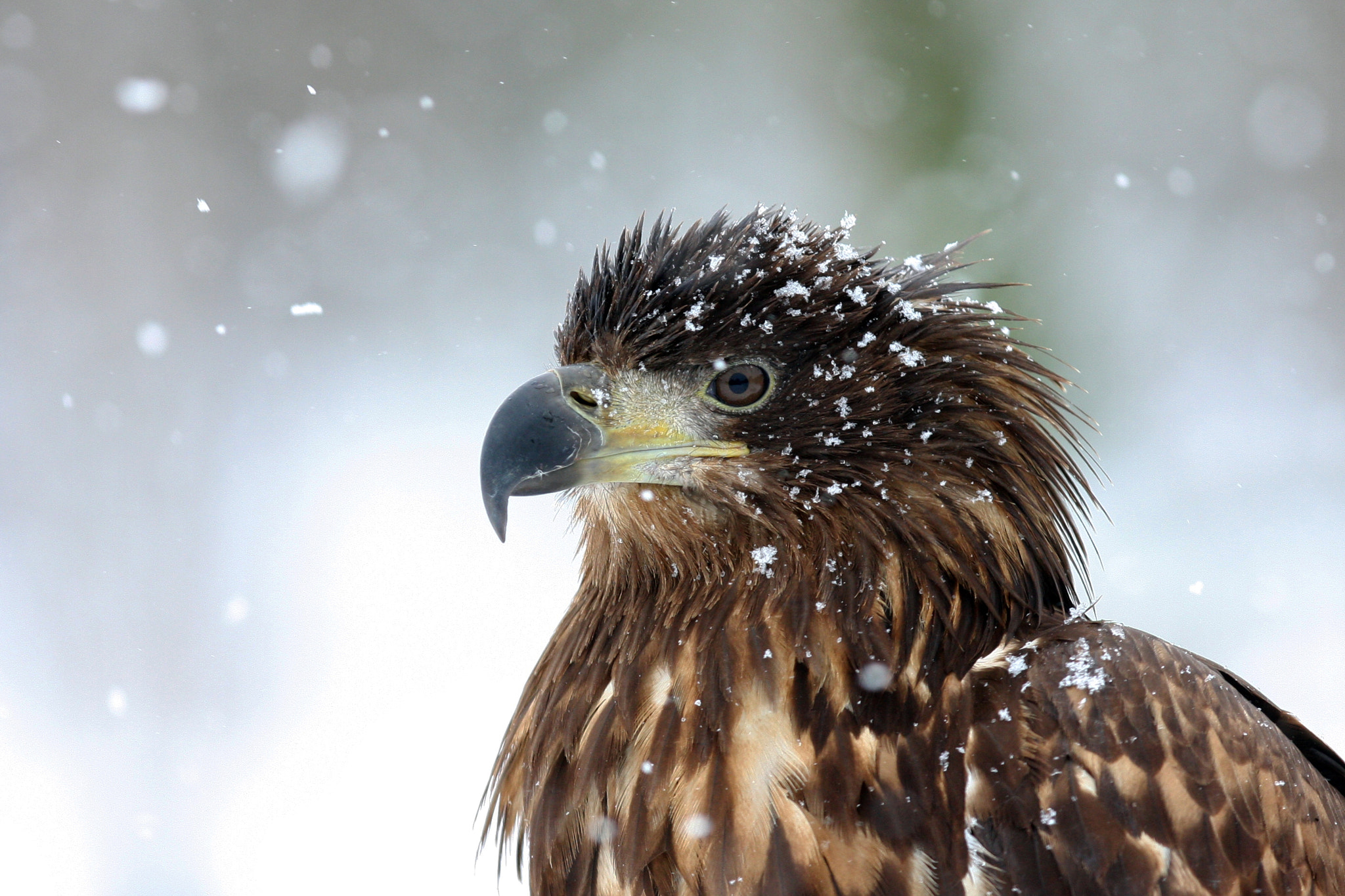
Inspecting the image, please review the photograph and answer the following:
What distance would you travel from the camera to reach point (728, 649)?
82.4 inches

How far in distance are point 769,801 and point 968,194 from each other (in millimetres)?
5252

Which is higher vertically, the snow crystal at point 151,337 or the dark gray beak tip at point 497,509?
the snow crystal at point 151,337

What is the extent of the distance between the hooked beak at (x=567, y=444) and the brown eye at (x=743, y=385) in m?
0.09

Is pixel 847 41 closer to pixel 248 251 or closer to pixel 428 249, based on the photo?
pixel 428 249

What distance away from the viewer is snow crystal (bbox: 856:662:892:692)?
197 cm

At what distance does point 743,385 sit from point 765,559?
0.37 m

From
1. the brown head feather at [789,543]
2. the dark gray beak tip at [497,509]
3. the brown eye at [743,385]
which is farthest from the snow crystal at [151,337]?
the brown eye at [743,385]

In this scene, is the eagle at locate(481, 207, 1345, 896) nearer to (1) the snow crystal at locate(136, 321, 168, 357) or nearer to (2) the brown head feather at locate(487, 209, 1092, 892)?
(2) the brown head feather at locate(487, 209, 1092, 892)

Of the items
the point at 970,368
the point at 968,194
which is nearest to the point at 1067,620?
the point at 970,368

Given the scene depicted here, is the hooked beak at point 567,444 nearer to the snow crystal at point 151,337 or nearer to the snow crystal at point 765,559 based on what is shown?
the snow crystal at point 765,559

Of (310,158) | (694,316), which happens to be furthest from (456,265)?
(694,316)

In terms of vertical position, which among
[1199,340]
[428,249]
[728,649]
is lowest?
[728,649]

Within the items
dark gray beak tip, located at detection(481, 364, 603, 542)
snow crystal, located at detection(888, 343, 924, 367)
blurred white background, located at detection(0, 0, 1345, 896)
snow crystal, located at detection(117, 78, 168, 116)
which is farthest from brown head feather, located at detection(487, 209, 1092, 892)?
snow crystal, located at detection(117, 78, 168, 116)

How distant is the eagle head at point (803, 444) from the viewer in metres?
2.15
